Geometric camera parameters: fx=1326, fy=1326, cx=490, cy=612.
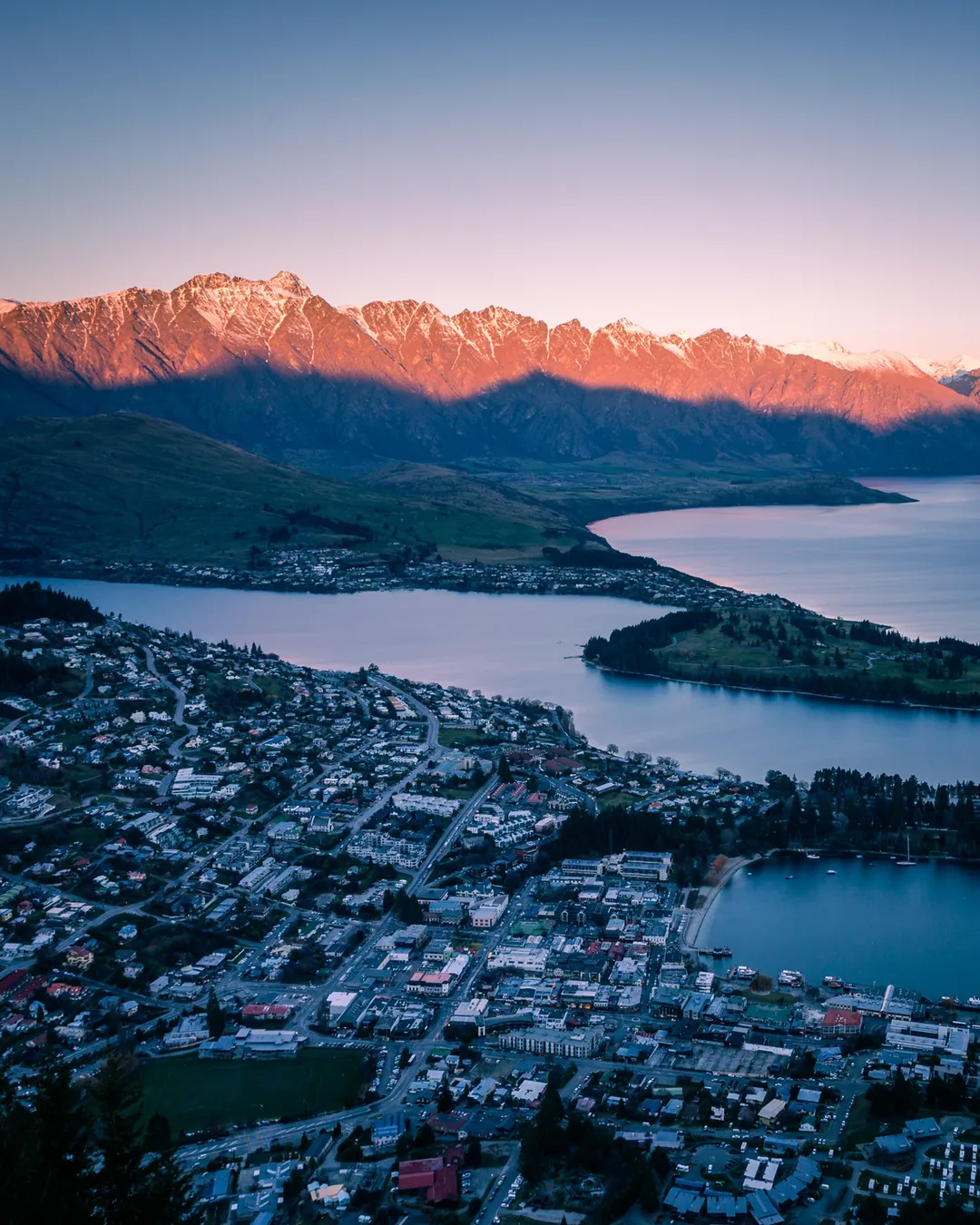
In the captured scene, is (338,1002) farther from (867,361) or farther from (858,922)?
(867,361)

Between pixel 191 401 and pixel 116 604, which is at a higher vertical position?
pixel 191 401

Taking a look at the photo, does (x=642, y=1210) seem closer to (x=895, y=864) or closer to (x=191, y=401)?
(x=895, y=864)

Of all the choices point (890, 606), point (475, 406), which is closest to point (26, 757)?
point (890, 606)

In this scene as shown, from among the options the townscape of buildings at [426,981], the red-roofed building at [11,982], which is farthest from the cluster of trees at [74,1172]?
the red-roofed building at [11,982]

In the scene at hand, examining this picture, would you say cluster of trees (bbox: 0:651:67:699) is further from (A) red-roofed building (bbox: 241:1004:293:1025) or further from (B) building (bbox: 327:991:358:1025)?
(B) building (bbox: 327:991:358:1025)

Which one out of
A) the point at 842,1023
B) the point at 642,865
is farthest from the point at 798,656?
the point at 842,1023

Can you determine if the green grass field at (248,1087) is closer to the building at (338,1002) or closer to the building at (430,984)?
the building at (338,1002)
